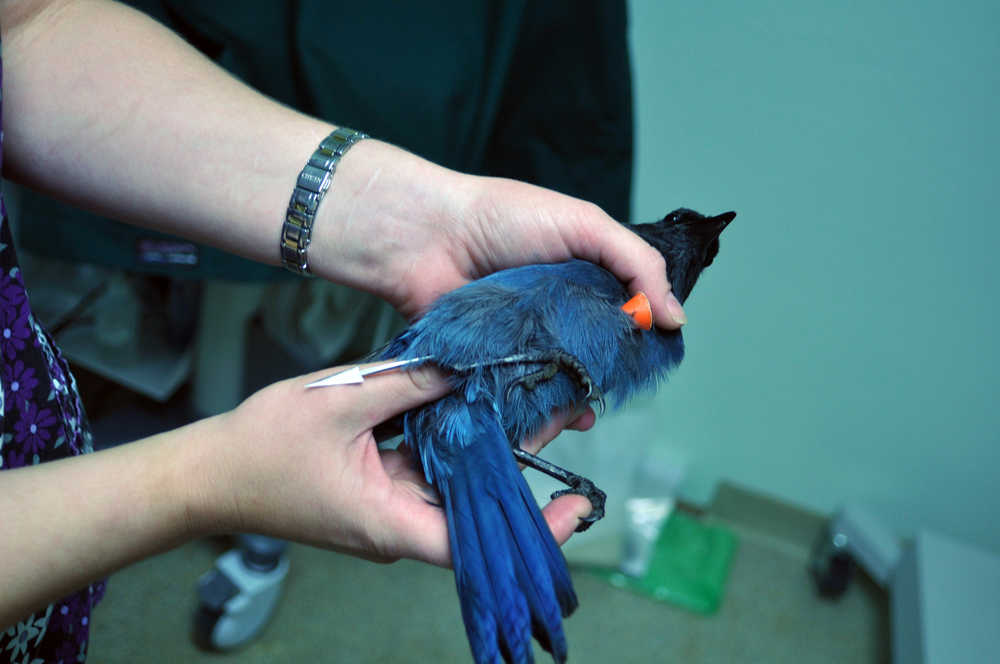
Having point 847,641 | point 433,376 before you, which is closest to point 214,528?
point 433,376

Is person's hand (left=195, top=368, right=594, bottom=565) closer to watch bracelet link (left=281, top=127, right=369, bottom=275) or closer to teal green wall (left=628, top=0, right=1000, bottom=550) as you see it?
watch bracelet link (left=281, top=127, right=369, bottom=275)

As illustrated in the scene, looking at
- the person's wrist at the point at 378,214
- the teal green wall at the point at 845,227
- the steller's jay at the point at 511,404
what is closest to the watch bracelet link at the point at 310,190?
the person's wrist at the point at 378,214

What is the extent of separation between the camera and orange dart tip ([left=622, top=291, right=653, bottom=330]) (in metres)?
0.98

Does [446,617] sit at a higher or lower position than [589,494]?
lower

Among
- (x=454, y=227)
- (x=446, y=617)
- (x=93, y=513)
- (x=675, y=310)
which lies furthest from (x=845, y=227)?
(x=93, y=513)

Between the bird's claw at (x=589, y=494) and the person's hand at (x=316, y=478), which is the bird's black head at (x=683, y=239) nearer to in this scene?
the bird's claw at (x=589, y=494)

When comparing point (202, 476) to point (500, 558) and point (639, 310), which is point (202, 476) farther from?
point (639, 310)

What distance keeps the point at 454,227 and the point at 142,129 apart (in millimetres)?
412

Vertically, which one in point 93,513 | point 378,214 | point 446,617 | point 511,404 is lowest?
point 446,617

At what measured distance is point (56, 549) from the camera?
25.1 inches

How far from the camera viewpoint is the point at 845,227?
1711 mm

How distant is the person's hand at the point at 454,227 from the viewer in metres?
0.98

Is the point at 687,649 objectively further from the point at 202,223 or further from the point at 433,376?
the point at 202,223

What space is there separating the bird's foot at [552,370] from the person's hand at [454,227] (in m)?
0.17
